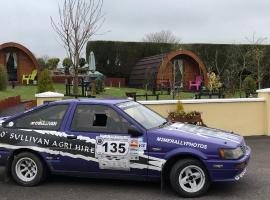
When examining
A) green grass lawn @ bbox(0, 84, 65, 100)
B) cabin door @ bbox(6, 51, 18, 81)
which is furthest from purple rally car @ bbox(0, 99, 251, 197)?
cabin door @ bbox(6, 51, 18, 81)

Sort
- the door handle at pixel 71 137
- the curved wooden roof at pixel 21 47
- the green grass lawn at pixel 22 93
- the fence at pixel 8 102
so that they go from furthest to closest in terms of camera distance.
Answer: the curved wooden roof at pixel 21 47 → the green grass lawn at pixel 22 93 → the fence at pixel 8 102 → the door handle at pixel 71 137

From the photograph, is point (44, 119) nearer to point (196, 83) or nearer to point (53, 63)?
point (196, 83)

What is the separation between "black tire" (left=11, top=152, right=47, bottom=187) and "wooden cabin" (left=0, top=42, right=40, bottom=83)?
3002 cm

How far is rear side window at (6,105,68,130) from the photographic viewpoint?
7.71 metres

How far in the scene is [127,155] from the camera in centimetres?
713

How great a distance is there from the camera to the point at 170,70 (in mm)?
35750

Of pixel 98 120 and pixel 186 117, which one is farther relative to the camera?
Answer: pixel 186 117

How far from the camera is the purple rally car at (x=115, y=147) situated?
695cm

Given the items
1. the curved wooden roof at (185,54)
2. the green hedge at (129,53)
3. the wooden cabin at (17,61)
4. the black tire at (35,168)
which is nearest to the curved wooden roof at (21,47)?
the wooden cabin at (17,61)

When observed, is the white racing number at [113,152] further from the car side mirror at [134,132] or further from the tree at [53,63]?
the tree at [53,63]

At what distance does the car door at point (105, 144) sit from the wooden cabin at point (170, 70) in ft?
79.7

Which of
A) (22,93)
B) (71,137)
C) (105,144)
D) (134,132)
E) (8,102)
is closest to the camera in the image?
(134,132)

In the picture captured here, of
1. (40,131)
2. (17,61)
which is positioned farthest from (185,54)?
(40,131)

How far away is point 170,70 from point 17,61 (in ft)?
38.9
